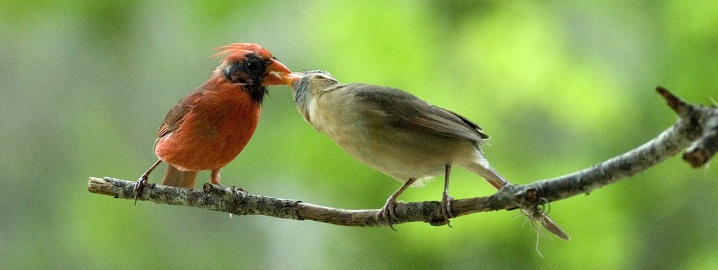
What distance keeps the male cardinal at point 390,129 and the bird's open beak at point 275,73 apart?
4cm

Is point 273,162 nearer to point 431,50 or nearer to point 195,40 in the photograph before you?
point 195,40

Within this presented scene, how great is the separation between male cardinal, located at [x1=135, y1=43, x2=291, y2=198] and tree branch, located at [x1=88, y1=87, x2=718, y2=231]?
125 millimetres

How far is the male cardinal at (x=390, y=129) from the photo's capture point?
249 cm

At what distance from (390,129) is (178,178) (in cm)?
96

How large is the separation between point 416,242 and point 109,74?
1.95 m

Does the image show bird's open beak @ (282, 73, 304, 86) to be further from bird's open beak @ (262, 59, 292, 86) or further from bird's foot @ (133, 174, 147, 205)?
bird's foot @ (133, 174, 147, 205)

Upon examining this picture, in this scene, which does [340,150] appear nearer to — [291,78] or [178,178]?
[178,178]

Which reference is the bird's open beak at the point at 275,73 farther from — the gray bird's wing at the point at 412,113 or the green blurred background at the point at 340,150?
the green blurred background at the point at 340,150

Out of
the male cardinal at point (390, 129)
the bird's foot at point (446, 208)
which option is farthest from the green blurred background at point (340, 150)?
the bird's foot at point (446, 208)

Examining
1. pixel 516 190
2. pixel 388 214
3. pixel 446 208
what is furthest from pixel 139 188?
pixel 516 190

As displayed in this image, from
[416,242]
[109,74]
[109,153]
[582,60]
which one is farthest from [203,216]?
[582,60]

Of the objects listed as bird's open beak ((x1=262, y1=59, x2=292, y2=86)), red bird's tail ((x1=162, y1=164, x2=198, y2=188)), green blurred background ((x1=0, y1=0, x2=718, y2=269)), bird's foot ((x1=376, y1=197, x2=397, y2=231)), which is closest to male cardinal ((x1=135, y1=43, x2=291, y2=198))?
bird's open beak ((x1=262, y1=59, x2=292, y2=86))

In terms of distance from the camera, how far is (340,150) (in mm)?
3857

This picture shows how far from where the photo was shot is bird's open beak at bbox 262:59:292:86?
270 centimetres
